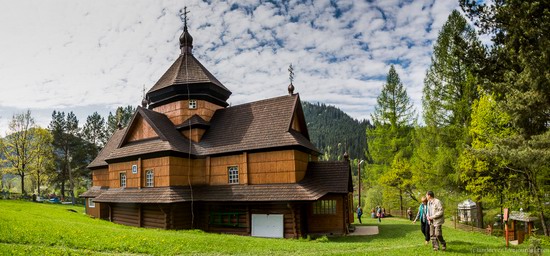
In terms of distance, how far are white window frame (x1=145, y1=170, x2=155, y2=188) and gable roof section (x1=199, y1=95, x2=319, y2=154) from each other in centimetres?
349

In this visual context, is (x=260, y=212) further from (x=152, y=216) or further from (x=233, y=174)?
(x=152, y=216)

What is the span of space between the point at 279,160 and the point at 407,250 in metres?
9.35

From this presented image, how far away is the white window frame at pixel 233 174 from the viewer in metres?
20.3

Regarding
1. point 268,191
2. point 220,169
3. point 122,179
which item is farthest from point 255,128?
point 122,179

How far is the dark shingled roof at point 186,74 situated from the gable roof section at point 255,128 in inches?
112

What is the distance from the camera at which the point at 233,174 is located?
2047cm

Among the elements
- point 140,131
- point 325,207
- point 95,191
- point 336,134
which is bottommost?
point 325,207

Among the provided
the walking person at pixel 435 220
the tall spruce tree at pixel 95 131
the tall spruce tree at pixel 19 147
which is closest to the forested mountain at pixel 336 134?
the tall spruce tree at pixel 95 131

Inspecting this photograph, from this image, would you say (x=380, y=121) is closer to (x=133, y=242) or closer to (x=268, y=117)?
(x=268, y=117)

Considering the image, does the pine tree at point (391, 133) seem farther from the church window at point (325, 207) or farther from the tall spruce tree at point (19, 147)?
the tall spruce tree at point (19, 147)

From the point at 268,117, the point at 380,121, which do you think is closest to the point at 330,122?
the point at 380,121

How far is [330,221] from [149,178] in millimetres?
11328

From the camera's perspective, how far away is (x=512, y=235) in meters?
14.7

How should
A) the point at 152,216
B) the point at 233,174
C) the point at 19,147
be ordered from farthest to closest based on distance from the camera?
the point at 19,147
the point at 152,216
the point at 233,174
